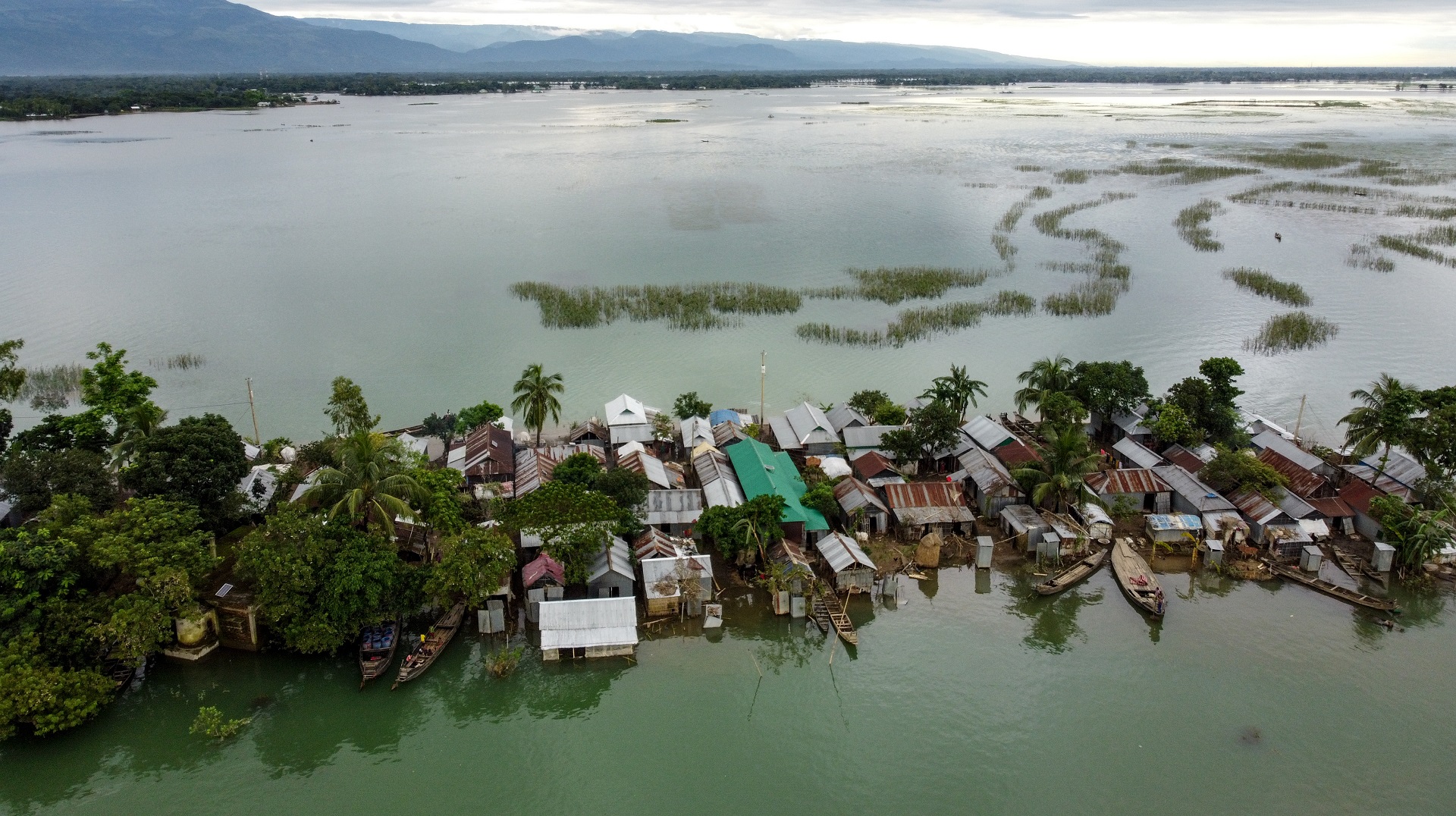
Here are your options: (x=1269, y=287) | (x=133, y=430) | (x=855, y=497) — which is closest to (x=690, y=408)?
(x=855, y=497)

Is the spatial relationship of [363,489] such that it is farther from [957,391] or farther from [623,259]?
[623,259]

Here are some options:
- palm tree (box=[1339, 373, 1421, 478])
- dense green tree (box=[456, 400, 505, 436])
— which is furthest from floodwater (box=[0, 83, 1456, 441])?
palm tree (box=[1339, 373, 1421, 478])

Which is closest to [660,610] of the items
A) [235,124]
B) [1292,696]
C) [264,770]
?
[264,770]

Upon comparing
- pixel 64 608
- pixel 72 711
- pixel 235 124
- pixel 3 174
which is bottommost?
pixel 72 711

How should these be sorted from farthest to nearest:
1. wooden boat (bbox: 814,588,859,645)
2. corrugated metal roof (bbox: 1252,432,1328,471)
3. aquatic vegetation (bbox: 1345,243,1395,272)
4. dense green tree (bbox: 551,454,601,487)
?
aquatic vegetation (bbox: 1345,243,1395,272) < corrugated metal roof (bbox: 1252,432,1328,471) < dense green tree (bbox: 551,454,601,487) < wooden boat (bbox: 814,588,859,645)

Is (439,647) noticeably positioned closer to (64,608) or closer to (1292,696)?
(64,608)

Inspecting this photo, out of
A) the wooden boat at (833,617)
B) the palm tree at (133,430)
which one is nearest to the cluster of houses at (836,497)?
the wooden boat at (833,617)

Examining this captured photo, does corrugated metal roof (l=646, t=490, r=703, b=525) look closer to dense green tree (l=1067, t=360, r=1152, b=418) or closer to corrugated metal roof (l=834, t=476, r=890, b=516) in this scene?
corrugated metal roof (l=834, t=476, r=890, b=516)
